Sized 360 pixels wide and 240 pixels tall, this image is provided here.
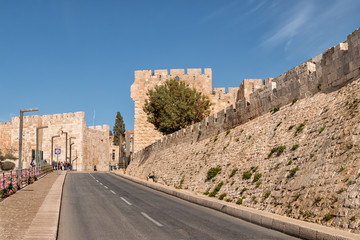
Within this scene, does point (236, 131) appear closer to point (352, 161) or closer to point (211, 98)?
point (352, 161)

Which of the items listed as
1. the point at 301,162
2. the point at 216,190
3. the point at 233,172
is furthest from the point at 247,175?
the point at 301,162

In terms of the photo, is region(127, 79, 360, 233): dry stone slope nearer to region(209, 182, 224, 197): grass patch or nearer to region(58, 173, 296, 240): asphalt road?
region(209, 182, 224, 197): grass patch

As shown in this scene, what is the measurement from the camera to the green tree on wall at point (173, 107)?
33.2 meters

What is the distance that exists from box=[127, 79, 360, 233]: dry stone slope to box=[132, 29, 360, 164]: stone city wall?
0.39 meters

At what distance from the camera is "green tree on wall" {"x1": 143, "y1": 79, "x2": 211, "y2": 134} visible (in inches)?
1309

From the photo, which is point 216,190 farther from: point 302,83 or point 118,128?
point 118,128

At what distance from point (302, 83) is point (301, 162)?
14.2ft

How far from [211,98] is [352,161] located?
3351 cm

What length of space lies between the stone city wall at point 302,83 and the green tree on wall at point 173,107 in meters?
11.6

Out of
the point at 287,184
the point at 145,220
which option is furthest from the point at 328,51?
the point at 145,220

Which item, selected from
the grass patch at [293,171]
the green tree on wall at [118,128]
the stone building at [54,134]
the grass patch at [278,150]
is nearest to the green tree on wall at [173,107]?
the grass patch at [278,150]

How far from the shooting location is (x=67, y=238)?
293 inches

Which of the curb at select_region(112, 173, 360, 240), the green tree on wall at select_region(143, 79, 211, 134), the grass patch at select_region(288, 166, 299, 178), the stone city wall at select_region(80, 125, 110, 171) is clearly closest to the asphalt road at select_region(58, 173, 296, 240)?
the curb at select_region(112, 173, 360, 240)

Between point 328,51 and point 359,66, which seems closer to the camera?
point 359,66
